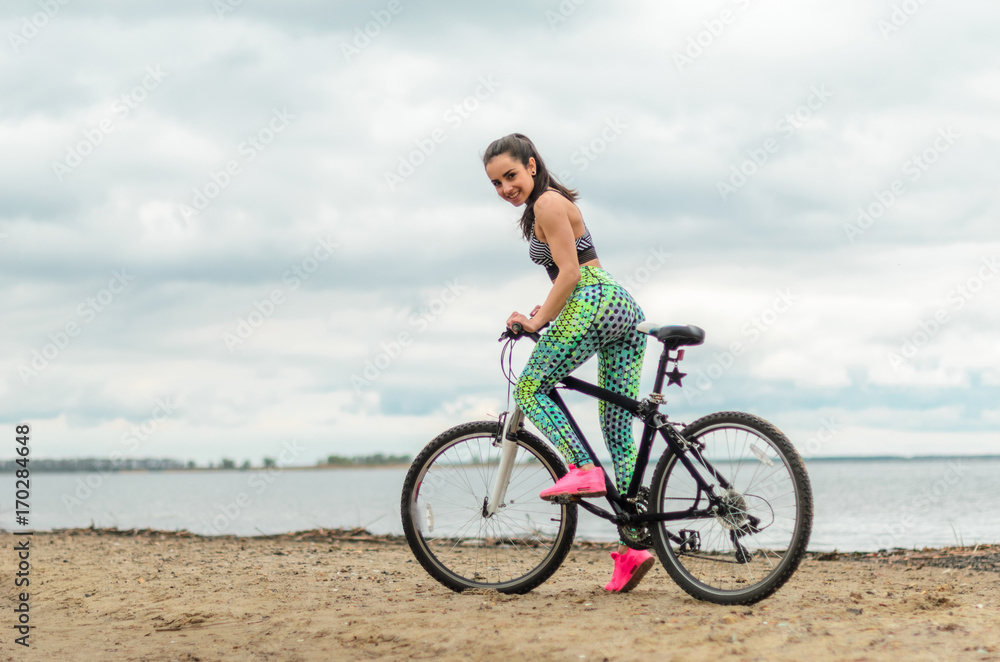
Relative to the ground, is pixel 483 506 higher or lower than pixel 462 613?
higher

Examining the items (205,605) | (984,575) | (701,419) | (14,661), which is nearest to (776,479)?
(701,419)

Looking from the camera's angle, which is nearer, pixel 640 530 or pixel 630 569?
pixel 640 530

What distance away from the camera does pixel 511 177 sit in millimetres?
4355

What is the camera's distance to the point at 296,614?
14.4ft

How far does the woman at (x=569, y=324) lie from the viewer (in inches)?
167

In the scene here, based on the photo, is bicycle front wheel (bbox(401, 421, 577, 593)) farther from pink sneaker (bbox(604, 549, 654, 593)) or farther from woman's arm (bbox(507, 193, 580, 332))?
woman's arm (bbox(507, 193, 580, 332))

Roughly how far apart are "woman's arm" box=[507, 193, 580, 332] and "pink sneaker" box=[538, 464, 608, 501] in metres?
0.83

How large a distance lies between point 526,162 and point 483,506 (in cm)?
200

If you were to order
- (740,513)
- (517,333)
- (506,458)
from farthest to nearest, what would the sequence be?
(506,458), (517,333), (740,513)

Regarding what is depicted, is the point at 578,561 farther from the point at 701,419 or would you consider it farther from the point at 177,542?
the point at 177,542

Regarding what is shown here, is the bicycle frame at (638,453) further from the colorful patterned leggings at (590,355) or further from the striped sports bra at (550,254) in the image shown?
the striped sports bra at (550,254)

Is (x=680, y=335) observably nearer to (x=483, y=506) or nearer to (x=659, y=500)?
(x=659, y=500)

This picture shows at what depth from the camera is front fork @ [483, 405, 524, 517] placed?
461cm

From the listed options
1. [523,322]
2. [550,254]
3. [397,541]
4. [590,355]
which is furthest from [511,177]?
[397,541]
